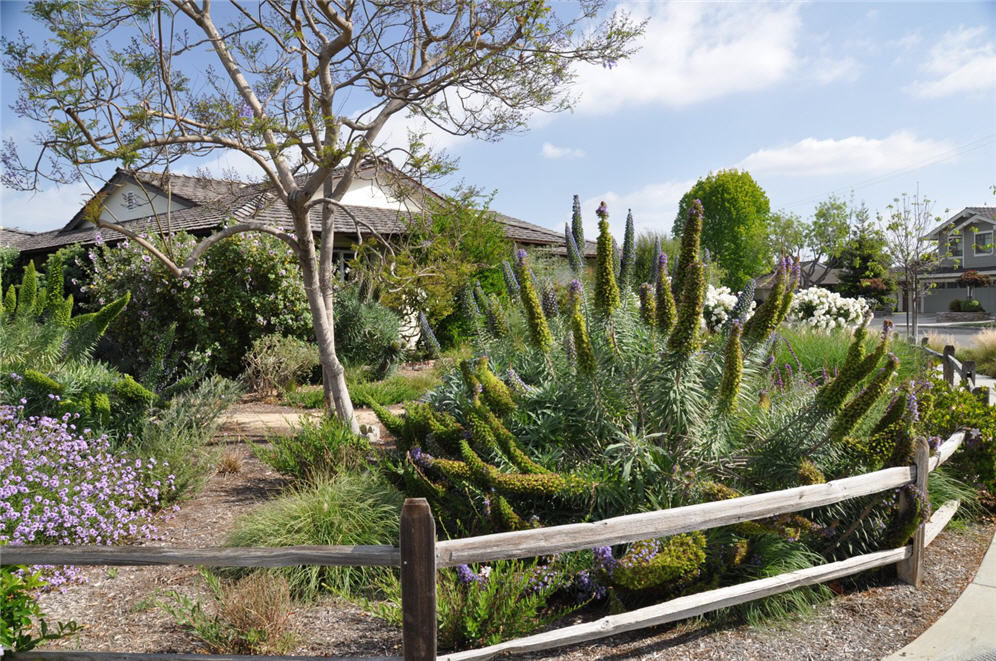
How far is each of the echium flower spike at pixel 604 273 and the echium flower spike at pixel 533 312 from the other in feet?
1.31

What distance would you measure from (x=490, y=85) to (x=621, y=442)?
4.91 meters

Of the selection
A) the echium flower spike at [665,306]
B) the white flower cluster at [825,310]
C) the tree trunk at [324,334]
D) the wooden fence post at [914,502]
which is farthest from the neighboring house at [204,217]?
the wooden fence post at [914,502]

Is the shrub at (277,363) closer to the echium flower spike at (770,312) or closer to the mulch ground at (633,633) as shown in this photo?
the mulch ground at (633,633)

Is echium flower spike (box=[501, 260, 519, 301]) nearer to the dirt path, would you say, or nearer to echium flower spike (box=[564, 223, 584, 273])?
echium flower spike (box=[564, 223, 584, 273])

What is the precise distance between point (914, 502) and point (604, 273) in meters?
2.52

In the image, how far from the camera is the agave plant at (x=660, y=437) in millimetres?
3713

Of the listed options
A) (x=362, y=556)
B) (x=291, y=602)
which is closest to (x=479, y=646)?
(x=362, y=556)

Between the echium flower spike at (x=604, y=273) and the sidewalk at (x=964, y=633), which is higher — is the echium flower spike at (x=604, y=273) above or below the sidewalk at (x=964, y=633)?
above

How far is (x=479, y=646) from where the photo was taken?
131 inches

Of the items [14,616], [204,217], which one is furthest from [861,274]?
[14,616]

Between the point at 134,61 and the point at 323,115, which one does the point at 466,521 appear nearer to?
the point at 323,115

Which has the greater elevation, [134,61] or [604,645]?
[134,61]

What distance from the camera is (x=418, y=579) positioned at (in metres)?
2.77

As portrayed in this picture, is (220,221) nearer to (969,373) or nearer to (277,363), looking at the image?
(277,363)
